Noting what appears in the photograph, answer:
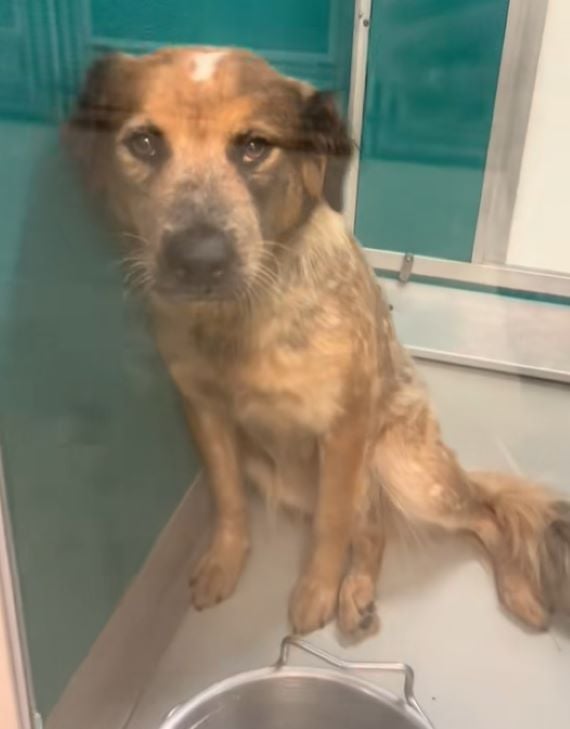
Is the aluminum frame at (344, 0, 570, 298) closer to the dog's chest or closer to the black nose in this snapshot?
the dog's chest

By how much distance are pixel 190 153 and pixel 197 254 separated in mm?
112

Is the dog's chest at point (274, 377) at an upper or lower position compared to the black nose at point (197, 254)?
lower

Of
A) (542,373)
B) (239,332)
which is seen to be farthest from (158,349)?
(542,373)

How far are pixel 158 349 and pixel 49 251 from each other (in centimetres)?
30

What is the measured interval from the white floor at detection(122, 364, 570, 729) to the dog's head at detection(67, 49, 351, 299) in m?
0.62

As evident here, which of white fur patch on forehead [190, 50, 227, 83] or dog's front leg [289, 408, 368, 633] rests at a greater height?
white fur patch on forehead [190, 50, 227, 83]

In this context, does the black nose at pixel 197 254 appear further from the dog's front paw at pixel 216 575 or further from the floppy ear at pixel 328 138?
the dog's front paw at pixel 216 575

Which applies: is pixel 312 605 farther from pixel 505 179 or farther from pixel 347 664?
pixel 505 179

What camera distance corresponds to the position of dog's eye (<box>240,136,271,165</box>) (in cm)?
97

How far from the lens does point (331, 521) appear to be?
1.35m

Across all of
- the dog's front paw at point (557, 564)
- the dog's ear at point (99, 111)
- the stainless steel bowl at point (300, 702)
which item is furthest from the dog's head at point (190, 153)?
the dog's front paw at point (557, 564)

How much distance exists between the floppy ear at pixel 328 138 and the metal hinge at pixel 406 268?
71cm

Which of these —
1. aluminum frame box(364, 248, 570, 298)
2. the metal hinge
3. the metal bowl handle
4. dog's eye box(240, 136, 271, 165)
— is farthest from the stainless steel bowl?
aluminum frame box(364, 248, 570, 298)

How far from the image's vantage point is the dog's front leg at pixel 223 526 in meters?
1.37
